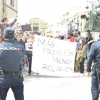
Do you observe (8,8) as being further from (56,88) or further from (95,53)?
(95,53)

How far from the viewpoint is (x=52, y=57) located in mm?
11117

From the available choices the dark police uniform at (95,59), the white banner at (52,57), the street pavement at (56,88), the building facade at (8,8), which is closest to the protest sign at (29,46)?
the white banner at (52,57)

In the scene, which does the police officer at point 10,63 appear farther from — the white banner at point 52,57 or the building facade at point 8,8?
the building facade at point 8,8

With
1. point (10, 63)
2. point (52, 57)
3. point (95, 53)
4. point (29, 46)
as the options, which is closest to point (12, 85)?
point (10, 63)

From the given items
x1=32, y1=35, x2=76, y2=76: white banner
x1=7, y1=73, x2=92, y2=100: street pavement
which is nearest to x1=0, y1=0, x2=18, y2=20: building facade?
x1=32, y1=35, x2=76, y2=76: white banner

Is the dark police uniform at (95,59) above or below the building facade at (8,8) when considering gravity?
below

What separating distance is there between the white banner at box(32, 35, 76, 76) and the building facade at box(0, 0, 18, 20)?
20722 mm

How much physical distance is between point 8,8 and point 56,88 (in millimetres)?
28654

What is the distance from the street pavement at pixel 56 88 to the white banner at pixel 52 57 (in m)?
0.37

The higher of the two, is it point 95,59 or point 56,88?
point 95,59

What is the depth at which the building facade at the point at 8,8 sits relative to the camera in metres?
32.9

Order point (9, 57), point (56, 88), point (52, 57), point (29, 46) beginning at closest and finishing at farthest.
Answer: point (9, 57) → point (56, 88) → point (52, 57) → point (29, 46)

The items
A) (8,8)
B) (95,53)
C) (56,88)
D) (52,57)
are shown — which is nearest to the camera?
(95,53)

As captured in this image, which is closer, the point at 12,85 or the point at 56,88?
the point at 12,85
